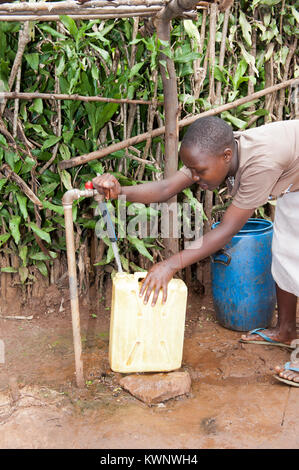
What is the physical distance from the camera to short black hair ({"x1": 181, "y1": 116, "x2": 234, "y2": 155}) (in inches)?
90.4

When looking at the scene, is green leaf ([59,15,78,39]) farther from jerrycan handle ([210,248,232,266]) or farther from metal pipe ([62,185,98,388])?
jerrycan handle ([210,248,232,266])

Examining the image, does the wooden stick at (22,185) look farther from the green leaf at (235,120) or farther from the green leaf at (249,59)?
the green leaf at (249,59)

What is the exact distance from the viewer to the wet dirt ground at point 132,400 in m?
2.12

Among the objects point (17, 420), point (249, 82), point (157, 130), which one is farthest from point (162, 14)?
point (17, 420)

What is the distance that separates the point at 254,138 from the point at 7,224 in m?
1.72

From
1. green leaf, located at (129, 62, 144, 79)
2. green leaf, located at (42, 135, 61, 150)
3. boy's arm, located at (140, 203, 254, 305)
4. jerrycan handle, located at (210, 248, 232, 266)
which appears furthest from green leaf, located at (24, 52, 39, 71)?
jerrycan handle, located at (210, 248, 232, 266)

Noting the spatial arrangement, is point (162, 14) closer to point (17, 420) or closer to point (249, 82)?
point (249, 82)

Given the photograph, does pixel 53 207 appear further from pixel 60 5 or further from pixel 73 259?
pixel 60 5

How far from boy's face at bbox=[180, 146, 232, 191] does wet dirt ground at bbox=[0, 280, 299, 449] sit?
3.50 feet

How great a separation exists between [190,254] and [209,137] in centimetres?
56

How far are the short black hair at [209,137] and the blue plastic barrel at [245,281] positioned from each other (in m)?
0.85

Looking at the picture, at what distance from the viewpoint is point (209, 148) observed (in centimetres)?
231

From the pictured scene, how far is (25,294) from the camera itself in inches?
134

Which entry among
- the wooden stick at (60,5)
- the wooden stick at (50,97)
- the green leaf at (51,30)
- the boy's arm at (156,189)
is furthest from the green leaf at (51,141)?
the wooden stick at (60,5)
